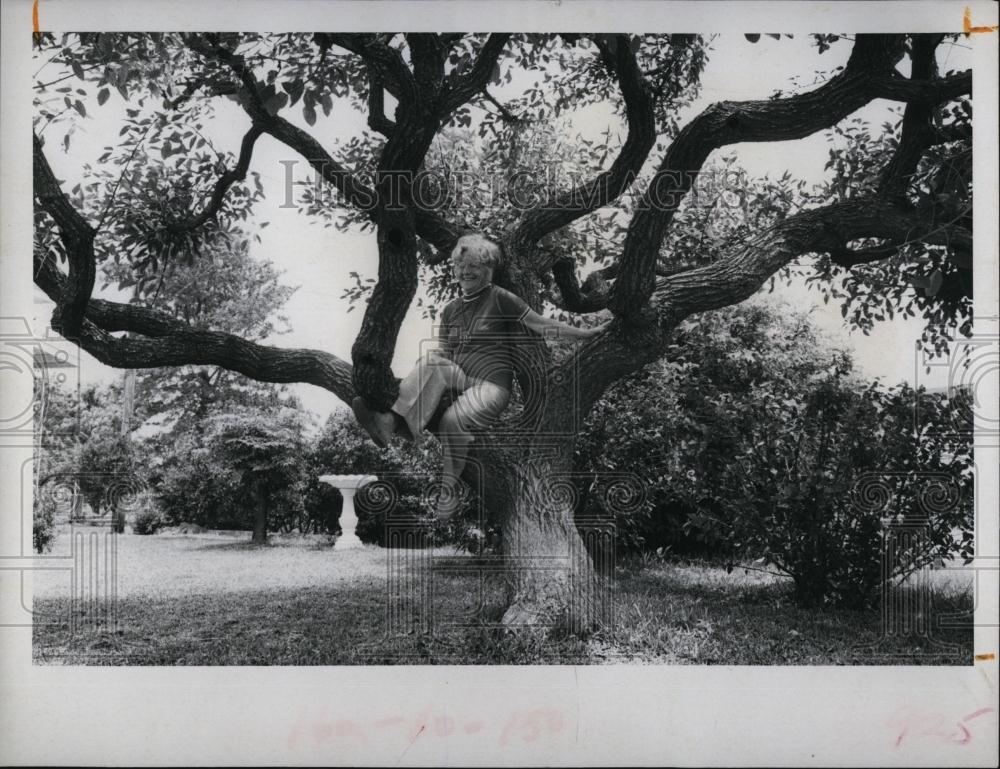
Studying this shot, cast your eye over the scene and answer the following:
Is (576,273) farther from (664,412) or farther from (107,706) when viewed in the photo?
(107,706)

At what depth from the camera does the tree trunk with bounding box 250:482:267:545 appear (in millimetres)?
5367

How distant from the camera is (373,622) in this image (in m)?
5.13

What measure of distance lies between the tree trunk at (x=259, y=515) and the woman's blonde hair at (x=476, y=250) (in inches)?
76.6

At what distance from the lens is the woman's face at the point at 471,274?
5.12 m

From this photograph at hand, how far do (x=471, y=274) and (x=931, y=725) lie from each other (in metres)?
3.66

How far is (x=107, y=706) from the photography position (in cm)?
468

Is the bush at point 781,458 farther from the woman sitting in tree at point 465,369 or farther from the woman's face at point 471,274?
the woman's face at point 471,274

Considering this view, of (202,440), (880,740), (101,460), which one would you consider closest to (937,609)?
(880,740)

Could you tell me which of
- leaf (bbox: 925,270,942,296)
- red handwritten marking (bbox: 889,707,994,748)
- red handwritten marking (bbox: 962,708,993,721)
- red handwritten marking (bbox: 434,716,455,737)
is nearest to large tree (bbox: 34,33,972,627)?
leaf (bbox: 925,270,942,296)

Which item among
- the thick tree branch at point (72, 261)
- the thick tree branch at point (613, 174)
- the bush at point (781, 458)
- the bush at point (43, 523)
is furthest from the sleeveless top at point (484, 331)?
the bush at point (43, 523)

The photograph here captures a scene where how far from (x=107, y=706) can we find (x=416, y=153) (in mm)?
3616

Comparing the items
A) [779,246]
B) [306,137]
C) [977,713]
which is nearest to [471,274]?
[306,137]

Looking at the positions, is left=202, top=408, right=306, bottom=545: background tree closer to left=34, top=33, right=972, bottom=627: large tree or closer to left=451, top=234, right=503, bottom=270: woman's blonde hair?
left=34, top=33, right=972, bottom=627: large tree

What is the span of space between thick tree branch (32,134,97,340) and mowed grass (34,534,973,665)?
4.52 ft
